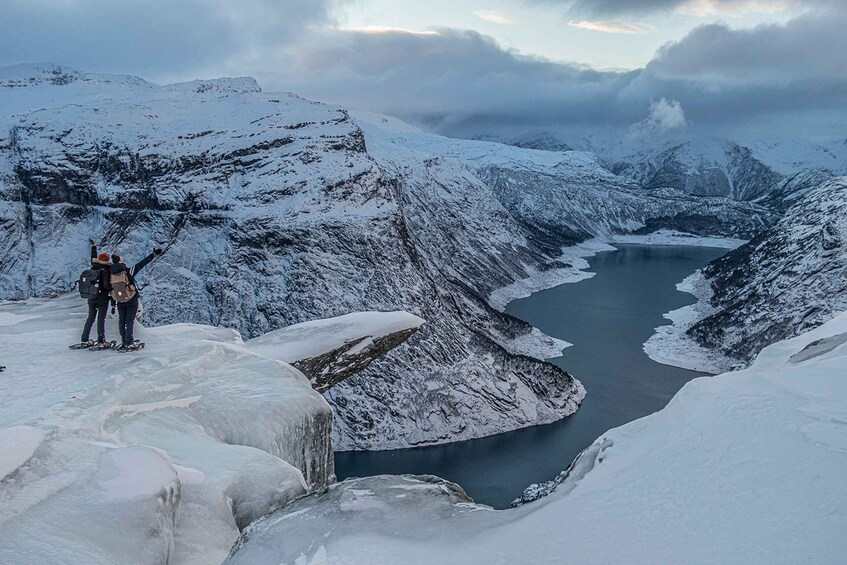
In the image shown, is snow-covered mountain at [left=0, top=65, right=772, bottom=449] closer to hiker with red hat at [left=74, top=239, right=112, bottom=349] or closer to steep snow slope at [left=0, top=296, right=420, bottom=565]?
hiker with red hat at [left=74, top=239, right=112, bottom=349]

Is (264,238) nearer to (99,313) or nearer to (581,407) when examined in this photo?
(581,407)

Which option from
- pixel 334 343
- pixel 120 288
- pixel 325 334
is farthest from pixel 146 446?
pixel 325 334

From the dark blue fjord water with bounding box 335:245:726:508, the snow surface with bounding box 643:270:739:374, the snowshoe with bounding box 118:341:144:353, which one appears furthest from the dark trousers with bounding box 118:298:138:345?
the snow surface with bounding box 643:270:739:374

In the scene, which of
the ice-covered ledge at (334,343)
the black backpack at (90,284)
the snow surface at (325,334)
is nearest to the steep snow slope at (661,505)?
the black backpack at (90,284)

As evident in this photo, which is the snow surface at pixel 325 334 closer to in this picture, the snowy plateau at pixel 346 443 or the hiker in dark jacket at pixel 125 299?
the snowy plateau at pixel 346 443

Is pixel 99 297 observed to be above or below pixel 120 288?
below

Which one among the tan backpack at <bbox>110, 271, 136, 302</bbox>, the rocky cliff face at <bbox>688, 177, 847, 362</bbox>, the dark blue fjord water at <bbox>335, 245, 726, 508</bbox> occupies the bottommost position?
the dark blue fjord water at <bbox>335, 245, 726, 508</bbox>
